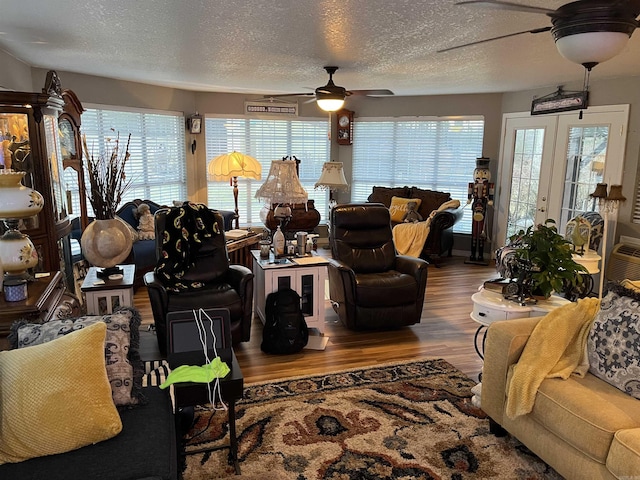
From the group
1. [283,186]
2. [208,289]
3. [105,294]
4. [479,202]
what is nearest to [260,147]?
[479,202]

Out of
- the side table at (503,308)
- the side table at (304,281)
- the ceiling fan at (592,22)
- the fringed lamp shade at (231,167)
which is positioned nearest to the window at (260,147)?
the fringed lamp shade at (231,167)

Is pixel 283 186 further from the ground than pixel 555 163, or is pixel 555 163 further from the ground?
pixel 555 163

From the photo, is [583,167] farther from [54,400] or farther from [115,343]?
[54,400]

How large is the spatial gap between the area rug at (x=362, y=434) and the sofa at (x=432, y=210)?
3374 millimetres

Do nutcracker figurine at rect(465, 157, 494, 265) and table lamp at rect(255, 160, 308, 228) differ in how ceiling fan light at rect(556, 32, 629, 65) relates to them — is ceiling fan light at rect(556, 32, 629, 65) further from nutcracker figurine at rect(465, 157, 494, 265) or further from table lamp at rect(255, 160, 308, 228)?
nutcracker figurine at rect(465, 157, 494, 265)

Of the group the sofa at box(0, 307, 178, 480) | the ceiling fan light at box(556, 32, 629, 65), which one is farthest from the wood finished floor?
the ceiling fan light at box(556, 32, 629, 65)

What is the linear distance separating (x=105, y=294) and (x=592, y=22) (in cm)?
307

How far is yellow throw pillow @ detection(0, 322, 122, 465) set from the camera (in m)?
1.72

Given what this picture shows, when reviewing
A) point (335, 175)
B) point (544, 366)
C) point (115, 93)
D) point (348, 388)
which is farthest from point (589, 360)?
point (115, 93)

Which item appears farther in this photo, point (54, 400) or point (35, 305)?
point (35, 305)

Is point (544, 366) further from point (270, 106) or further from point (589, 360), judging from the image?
point (270, 106)

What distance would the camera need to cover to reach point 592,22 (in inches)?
68.4

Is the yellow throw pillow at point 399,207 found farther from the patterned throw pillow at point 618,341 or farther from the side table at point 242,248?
the patterned throw pillow at point 618,341

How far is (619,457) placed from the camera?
6.21 feet
